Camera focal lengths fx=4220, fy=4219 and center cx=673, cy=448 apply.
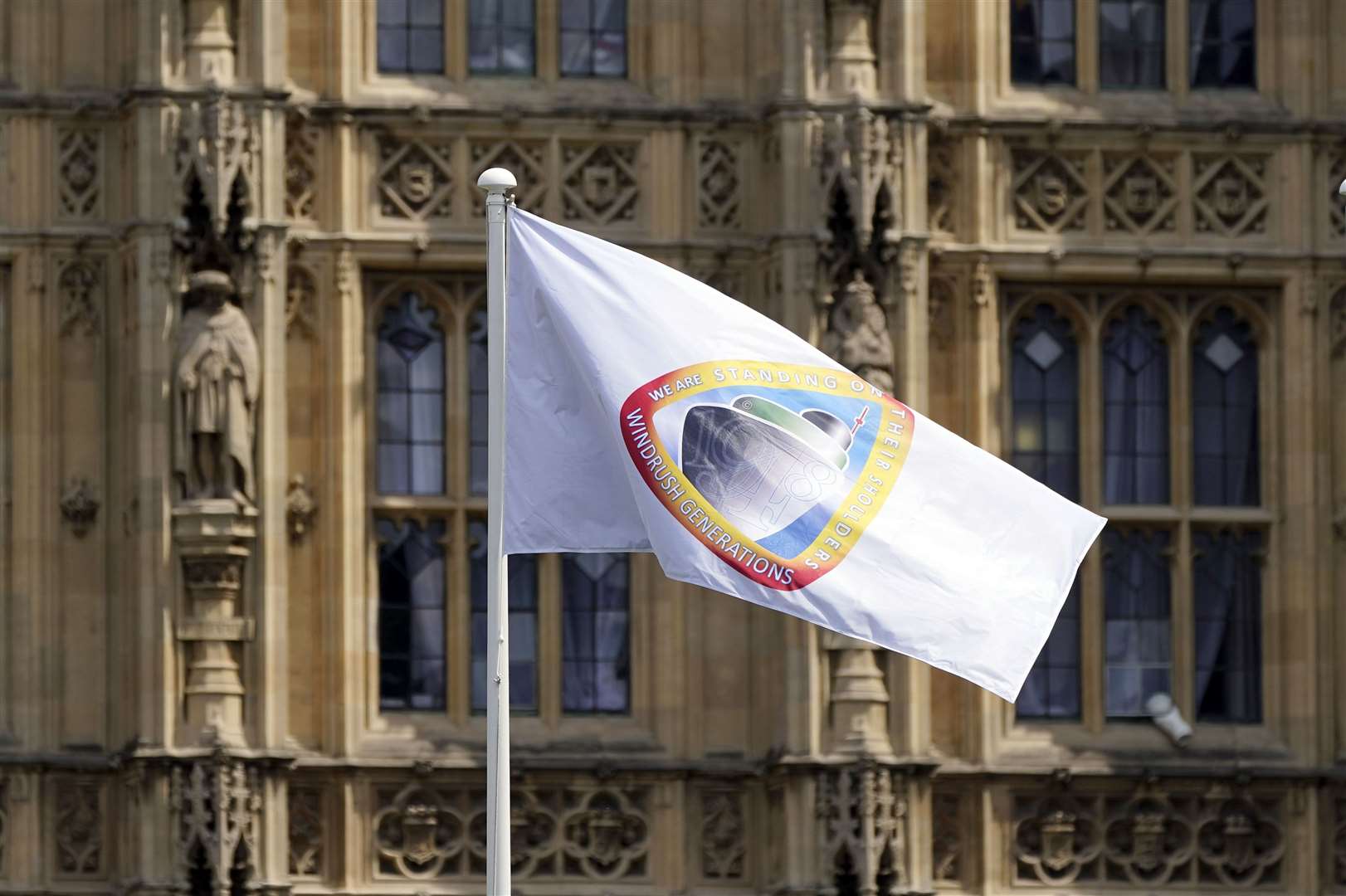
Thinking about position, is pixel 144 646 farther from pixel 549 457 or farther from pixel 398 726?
pixel 549 457

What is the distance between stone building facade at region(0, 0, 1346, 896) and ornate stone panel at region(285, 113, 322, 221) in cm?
3

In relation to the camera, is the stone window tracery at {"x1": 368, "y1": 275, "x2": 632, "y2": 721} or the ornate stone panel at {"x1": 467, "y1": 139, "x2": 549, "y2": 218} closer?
the stone window tracery at {"x1": 368, "y1": 275, "x2": 632, "y2": 721}

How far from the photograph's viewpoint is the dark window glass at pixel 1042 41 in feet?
107

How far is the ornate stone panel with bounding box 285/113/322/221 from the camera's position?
1239 inches

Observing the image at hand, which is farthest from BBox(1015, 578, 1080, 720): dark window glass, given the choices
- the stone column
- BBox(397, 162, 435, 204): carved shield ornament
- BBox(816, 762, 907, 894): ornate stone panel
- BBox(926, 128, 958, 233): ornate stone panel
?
the stone column

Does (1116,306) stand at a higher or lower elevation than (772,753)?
higher

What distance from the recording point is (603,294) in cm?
2241

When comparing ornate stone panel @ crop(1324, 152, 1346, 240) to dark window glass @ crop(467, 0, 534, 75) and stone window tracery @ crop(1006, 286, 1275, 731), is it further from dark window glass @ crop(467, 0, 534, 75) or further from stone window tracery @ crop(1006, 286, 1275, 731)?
dark window glass @ crop(467, 0, 534, 75)

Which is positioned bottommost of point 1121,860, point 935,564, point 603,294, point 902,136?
point 1121,860

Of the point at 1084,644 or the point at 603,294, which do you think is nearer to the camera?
the point at 603,294

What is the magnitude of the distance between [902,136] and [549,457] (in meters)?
9.81

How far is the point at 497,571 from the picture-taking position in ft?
71.8

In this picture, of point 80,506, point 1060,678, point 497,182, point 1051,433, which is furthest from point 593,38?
point 497,182

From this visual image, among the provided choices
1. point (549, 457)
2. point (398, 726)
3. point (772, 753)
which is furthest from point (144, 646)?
point (549, 457)
